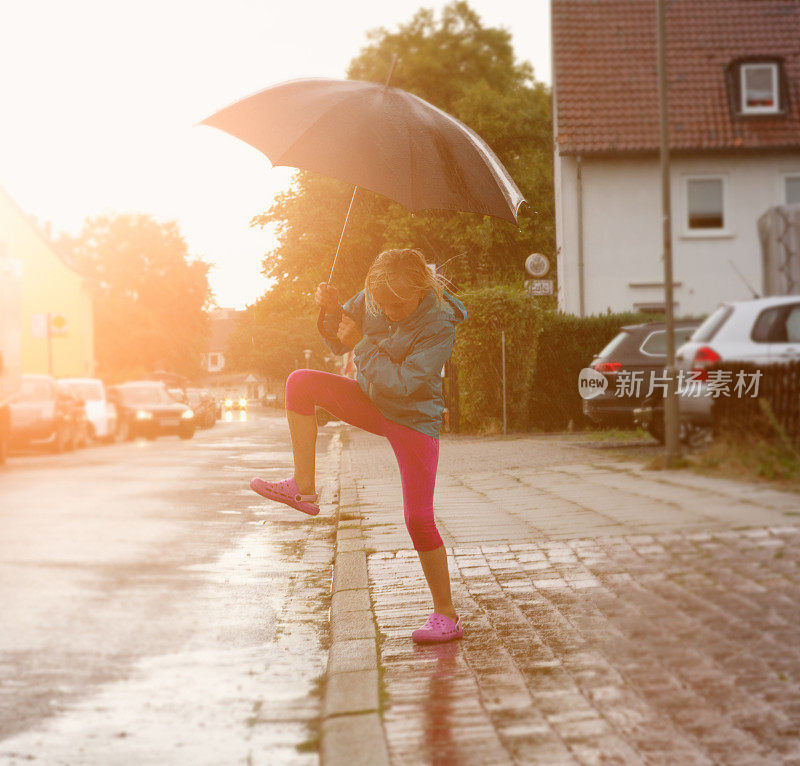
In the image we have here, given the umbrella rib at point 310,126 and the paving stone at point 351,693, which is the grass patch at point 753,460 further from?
the umbrella rib at point 310,126

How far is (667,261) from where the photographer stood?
818cm

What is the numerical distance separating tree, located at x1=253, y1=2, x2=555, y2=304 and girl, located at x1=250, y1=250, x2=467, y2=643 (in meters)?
0.07

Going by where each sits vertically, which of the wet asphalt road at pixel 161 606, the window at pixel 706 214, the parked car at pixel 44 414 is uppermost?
the window at pixel 706 214

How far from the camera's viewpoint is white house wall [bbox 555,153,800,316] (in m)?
4.50

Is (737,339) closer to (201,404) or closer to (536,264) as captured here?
(536,264)

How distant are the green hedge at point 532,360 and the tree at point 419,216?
0.62 meters

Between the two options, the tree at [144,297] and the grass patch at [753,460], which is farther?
the grass patch at [753,460]

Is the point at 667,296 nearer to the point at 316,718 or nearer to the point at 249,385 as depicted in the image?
the point at 316,718

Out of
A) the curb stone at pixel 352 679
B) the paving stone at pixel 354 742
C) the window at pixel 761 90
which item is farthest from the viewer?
the window at pixel 761 90

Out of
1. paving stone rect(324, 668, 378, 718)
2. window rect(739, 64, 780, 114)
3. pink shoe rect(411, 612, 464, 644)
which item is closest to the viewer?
paving stone rect(324, 668, 378, 718)

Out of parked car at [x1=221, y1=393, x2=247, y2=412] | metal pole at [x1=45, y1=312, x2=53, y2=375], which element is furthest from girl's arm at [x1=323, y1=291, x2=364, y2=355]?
metal pole at [x1=45, y1=312, x2=53, y2=375]

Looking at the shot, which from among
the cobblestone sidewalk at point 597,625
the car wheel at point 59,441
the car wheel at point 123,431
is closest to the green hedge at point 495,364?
the cobblestone sidewalk at point 597,625

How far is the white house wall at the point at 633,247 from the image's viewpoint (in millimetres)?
4500

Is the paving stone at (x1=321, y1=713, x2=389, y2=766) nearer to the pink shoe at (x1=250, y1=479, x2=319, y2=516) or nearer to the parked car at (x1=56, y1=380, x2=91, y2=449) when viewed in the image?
the pink shoe at (x1=250, y1=479, x2=319, y2=516)
